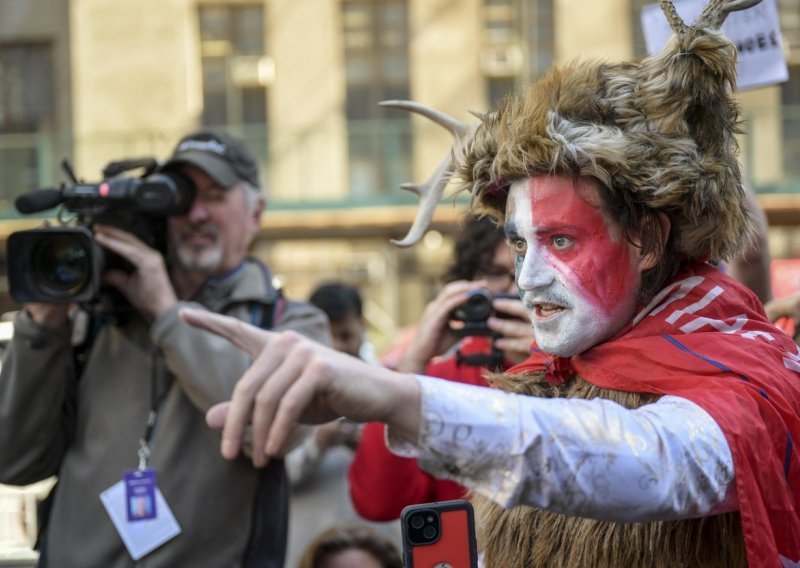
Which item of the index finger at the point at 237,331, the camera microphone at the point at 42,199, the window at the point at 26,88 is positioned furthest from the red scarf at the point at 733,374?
the window at the point at 26,88

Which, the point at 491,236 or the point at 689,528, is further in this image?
the point at 491,236

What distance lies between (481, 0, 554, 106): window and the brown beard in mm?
11151

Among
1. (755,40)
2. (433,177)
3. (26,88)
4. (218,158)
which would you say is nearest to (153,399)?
(218,158)

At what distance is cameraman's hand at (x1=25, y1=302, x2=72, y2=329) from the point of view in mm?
2559

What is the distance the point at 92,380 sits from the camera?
8.74ft

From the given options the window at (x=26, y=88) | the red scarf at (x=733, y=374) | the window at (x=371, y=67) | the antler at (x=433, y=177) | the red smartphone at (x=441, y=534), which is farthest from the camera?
the window at (x=26, y=88)

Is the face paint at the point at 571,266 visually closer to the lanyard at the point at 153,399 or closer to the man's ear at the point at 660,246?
the man's ear at the point at 660,246

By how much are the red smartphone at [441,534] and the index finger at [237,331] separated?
373 millimetres

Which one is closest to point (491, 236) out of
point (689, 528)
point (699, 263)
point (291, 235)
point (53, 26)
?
point (699, 263)

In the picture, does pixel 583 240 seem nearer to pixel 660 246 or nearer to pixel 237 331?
pixel 660 246

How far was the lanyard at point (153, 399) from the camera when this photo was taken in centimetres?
256

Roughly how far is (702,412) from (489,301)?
4.29 feet

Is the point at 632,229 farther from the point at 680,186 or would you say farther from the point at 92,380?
the point at 92,380

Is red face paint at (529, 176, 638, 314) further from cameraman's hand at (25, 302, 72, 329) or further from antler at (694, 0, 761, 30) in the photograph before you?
cameraman's hand at (25, 302, 72, 329)
